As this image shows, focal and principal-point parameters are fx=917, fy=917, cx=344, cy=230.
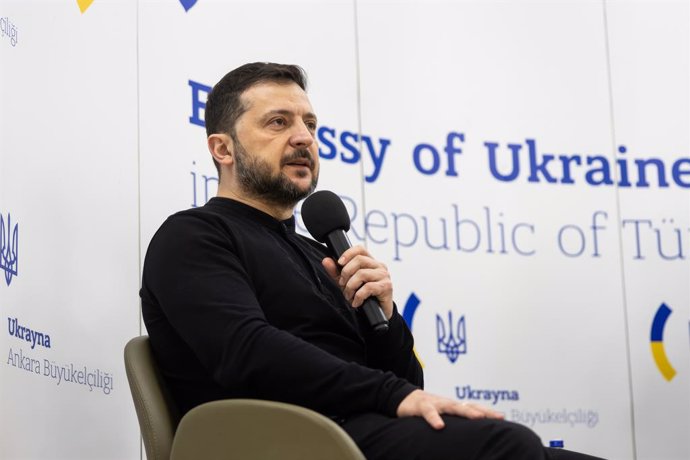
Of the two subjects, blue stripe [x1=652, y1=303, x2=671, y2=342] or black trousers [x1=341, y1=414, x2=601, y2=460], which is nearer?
black trousers [x1=341, y1=414, x2=601, y2=460]

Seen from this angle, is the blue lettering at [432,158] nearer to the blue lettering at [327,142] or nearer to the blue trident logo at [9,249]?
the blue lettering at [327,142]

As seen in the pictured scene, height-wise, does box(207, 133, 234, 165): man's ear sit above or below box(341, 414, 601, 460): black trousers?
above

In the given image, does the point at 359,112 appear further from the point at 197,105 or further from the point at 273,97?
the point at 273,97

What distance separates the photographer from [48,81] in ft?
8.21

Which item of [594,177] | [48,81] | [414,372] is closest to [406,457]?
[414,372]

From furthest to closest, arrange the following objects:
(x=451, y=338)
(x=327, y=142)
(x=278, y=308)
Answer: (x=451, y=338) → (x=327, y=142) → (x=278, y=308)

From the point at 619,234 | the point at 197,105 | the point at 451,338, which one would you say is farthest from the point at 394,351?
the point at 619,234

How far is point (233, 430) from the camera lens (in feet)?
5.40

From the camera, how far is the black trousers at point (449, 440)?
1.50 metres

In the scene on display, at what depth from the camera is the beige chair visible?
5.08 ft

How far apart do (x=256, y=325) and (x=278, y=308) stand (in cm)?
22

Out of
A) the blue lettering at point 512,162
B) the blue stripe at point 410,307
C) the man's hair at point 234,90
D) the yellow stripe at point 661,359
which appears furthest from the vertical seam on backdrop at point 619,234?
the man's hair at point 234,90

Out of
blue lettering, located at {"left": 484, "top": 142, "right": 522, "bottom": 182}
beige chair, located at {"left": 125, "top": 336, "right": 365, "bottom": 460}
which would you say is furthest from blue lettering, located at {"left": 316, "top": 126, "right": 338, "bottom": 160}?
beige chair, located at {"left": 125, "top": 336, "right": 365, "bottom": 460}

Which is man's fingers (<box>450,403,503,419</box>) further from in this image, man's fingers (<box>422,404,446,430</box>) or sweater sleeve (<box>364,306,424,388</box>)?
sweater sleeve (<box>364,306,424,388</box>)
